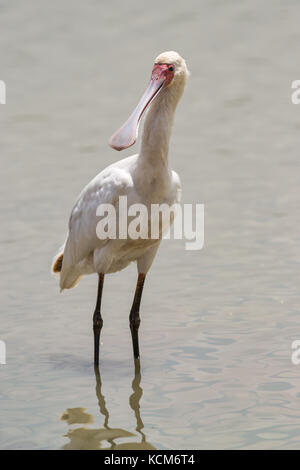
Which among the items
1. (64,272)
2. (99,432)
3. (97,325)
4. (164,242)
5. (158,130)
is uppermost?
(164,242)

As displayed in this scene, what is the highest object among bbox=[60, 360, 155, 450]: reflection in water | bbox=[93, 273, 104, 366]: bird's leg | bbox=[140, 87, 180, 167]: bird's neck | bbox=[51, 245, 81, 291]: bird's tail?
bbox=[140, 87, 180, 167]: bird's neck

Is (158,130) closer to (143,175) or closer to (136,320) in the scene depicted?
(143,175)

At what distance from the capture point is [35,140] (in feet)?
48.4

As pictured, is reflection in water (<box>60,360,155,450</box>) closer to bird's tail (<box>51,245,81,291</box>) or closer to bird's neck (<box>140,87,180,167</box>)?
bird's tail (<box>51,245,81,291</box>)

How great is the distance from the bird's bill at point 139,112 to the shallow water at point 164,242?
157 centimetres

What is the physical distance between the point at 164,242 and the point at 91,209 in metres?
3.60

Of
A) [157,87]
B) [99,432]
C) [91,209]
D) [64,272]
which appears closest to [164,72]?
[157,87]

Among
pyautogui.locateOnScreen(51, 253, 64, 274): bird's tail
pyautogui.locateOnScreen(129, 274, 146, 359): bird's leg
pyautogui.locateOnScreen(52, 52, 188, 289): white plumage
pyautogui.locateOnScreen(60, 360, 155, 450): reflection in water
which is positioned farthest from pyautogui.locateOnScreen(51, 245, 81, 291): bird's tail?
pyautogui.locateOnScreen(60, 360, 155, 450): reflection in water

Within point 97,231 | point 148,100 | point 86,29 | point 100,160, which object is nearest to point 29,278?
point 97,231

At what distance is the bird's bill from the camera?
22.6ft

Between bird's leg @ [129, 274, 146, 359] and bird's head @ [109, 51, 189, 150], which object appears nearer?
bird's head @ [109, 51, 189, 150]

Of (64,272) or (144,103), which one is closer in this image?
(144,103)

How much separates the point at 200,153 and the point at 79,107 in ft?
8.69

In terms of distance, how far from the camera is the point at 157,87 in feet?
22.7
